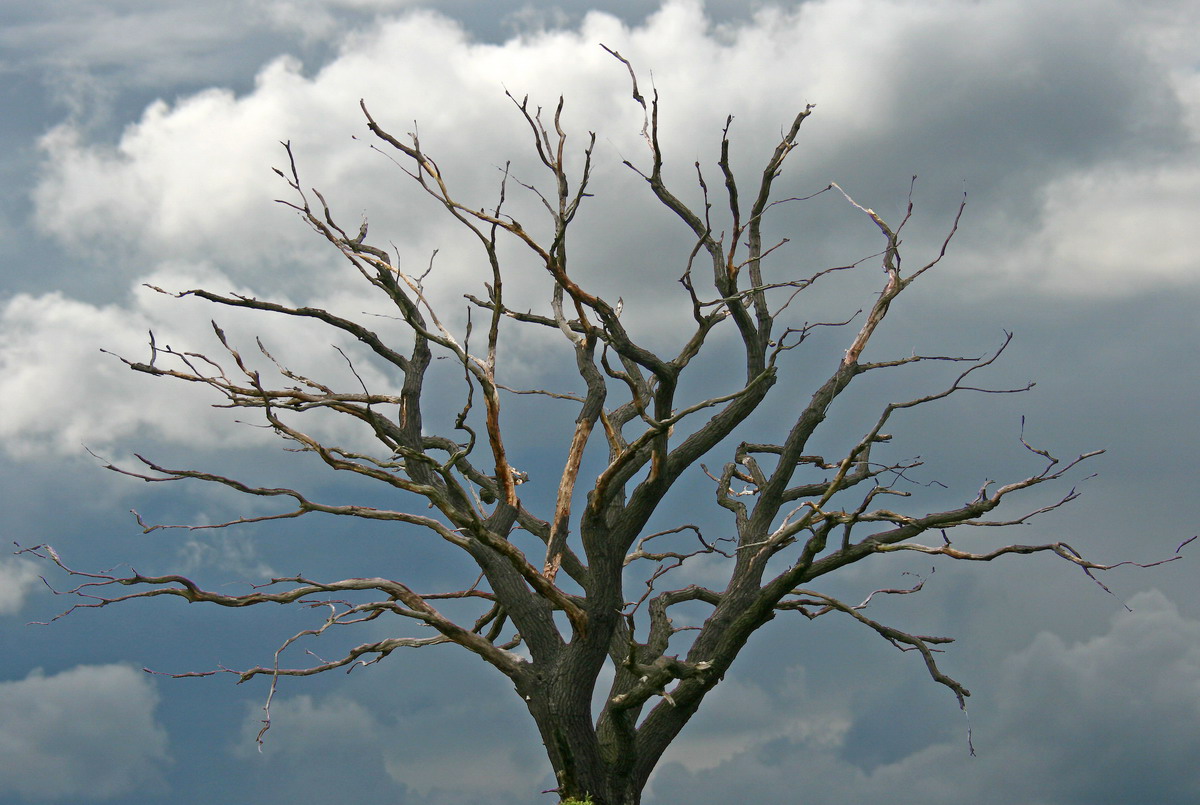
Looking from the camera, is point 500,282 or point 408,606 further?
point 408,606

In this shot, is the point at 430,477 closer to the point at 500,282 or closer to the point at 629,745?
the point at 500,282

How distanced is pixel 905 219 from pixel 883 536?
3.50m

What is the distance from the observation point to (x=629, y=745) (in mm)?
9156

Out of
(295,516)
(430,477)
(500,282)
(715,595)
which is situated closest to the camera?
(500,282)

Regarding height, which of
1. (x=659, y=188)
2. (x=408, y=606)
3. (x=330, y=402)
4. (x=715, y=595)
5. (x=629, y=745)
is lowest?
(x=629, y=745)

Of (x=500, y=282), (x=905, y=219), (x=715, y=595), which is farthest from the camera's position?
(x=715, y=595)

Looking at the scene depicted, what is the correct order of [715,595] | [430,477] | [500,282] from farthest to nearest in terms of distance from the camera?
[715,595]
[430,477]
[500,282]

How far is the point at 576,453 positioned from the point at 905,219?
425 cm

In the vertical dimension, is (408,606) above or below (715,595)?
below

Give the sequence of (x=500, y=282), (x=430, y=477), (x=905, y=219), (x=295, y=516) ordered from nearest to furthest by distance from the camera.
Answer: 1. (x=500, y=282)
2. (x=295, y=516)
3. (x=430, y=477)
4. (x=905, y=219)

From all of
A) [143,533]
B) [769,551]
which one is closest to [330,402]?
[143,533]

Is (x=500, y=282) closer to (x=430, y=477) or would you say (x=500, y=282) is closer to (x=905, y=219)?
(x=430, y=477)

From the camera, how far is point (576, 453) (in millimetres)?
9984

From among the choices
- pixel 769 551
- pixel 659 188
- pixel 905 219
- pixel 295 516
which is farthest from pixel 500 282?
pixel 905 219
